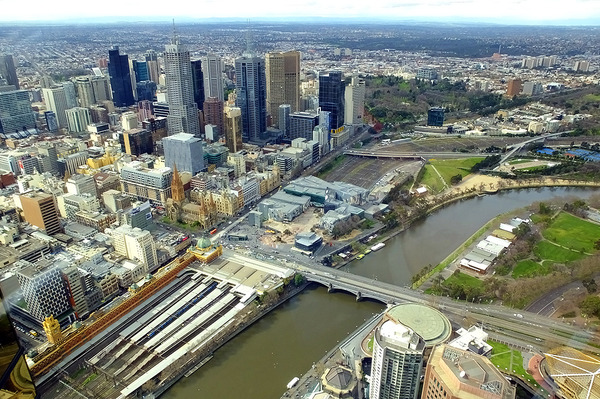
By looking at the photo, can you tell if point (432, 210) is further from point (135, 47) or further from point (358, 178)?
point (135, 47)

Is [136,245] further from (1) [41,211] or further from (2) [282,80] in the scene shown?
(2) [282,80]

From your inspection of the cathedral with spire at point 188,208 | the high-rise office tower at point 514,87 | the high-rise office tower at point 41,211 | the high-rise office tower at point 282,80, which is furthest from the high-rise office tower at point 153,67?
the high-rise office tower at point 514,87

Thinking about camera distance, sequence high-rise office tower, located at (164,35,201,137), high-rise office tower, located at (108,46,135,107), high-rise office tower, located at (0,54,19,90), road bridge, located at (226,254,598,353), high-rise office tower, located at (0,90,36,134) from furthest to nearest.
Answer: high-rise office tower, located at (108,46,135,107) < high-rise office tower, located at (0,90,36,134) < high-rise office tower, located at (0,54,19,90) < high-rise office tower, located at (164,35,201,137) < road bridge, located at (226,254,598,353)

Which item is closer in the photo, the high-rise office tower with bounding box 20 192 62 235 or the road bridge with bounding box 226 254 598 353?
the road bridge with bounding box 226 254 598 353

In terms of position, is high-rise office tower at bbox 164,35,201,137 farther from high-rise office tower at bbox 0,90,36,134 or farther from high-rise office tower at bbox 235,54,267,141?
high-rise office tower at bbox 0,90,36,134

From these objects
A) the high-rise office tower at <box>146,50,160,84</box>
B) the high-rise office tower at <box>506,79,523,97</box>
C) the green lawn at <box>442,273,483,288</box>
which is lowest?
the green lawn at <box>442,273,483,288</box>

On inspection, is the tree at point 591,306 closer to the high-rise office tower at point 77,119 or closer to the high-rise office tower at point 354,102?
the high-rise office tower at point 354,102

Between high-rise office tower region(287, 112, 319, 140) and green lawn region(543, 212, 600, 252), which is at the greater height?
high-rise office tower region(287, 112, 319, 140)

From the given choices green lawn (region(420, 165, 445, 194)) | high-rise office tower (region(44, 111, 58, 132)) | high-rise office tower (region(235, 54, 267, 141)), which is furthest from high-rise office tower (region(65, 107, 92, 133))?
green lawn (region(420, 165, 445, 194))
